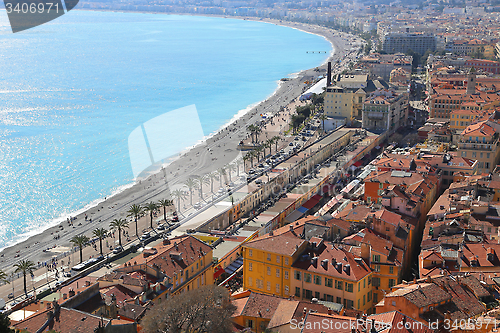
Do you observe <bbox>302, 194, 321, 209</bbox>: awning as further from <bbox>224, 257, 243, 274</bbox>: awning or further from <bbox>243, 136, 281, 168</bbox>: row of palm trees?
<bbox>243, 136, 281, 168</bbox>: row of palm trees

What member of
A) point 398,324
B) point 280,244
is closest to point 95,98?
point 280,244

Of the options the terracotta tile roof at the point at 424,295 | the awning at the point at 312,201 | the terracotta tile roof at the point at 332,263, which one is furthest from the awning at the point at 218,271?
the awning at the point at 312,201

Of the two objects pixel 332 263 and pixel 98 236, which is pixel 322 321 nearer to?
pixel 332 263

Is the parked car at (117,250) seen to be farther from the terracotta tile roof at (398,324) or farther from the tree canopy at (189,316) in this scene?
the terracotta tile roof at (398,324)

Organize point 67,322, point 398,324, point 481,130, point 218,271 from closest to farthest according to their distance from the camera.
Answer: point 398,324 < point 67,322 < point 218,271 < point 481,130

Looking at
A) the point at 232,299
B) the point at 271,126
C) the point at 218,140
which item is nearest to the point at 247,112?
the point at 271,126

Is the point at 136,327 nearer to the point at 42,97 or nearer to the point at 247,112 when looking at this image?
the point at 247,112
